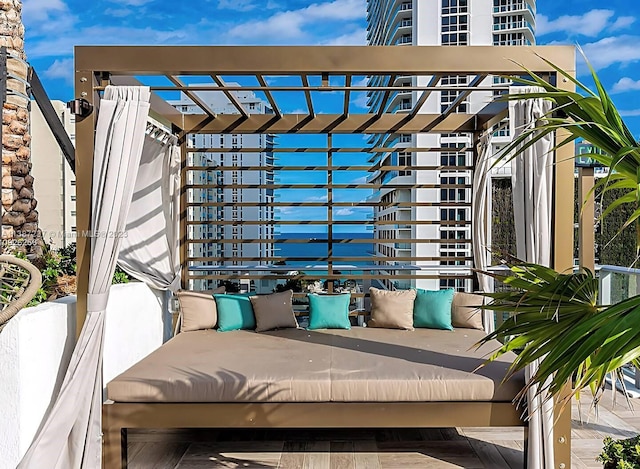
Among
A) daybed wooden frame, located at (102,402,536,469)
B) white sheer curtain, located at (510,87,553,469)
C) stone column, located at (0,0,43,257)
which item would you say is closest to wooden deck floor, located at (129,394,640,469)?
daybed wooden frame, located at (102,402,536,469)

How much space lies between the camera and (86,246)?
3.12 m

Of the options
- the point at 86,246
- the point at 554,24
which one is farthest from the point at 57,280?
the point at 554,24

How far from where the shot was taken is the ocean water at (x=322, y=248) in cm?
564

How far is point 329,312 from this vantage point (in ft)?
15.9

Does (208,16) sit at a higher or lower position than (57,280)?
higher

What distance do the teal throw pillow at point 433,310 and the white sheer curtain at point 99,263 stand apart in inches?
109

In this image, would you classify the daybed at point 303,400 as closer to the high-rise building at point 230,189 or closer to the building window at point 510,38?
the high-rise building at point 230,189

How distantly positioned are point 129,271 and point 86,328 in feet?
4.45

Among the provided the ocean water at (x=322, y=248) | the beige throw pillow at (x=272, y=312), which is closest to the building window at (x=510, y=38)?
the ocean water at (x=322, y=248)

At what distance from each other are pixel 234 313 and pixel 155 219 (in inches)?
43.7

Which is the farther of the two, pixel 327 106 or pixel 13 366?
pixel 327 106

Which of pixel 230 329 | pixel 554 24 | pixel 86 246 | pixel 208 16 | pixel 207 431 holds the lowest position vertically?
pixel 207 431

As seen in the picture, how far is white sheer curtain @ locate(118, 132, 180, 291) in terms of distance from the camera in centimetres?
449

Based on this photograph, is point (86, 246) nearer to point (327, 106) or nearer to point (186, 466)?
point (186, 466)
